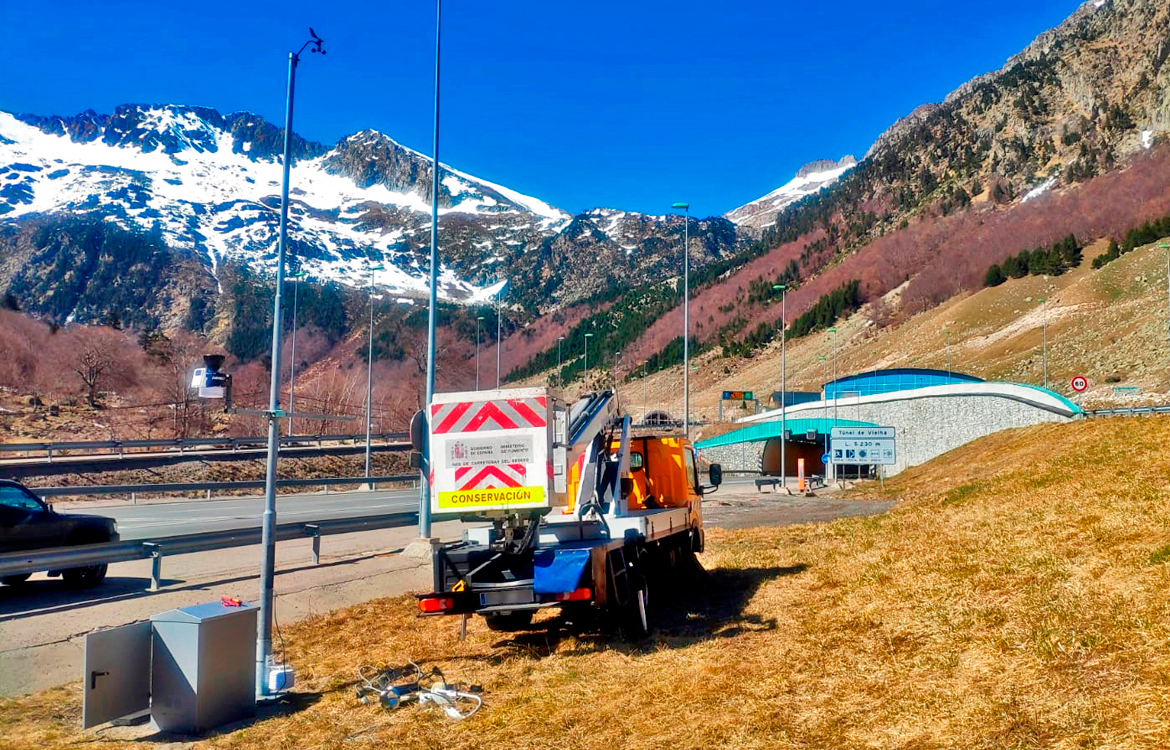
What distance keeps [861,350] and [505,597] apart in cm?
14264

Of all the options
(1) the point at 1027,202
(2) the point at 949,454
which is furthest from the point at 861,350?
(2) the point at 949,454

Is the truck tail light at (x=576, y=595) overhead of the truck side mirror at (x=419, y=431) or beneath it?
beneath

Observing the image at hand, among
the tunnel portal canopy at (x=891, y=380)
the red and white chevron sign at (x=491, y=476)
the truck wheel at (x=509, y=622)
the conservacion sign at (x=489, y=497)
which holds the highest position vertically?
the tunnel portal canopy at (x=891, y=380)

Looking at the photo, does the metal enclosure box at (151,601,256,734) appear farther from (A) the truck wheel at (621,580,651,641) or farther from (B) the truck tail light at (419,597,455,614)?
(A) the truck wheel at (621,580,651,641)

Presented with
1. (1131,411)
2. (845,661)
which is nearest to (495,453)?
(845,661)

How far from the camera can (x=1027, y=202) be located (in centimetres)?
17500

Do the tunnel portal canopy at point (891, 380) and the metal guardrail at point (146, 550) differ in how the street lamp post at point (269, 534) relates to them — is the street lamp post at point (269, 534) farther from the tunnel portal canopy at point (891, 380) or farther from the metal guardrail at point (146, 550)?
the tunnel portal canopy at point (891, 380)

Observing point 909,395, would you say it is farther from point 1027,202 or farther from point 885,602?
point 1027,202

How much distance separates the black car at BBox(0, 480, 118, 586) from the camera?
13.8 metres

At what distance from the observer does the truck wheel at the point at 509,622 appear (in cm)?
1124

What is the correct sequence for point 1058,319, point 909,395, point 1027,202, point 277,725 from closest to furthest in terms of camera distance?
point 277,725, point 909,395, point 1058,319, point 1027,202

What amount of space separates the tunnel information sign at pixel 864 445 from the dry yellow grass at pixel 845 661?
2454cm

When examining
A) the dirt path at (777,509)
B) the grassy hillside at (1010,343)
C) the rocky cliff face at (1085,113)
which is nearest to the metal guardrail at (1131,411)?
the grassy hillside at (1010,343)

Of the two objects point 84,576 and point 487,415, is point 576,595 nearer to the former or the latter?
point 487,415
